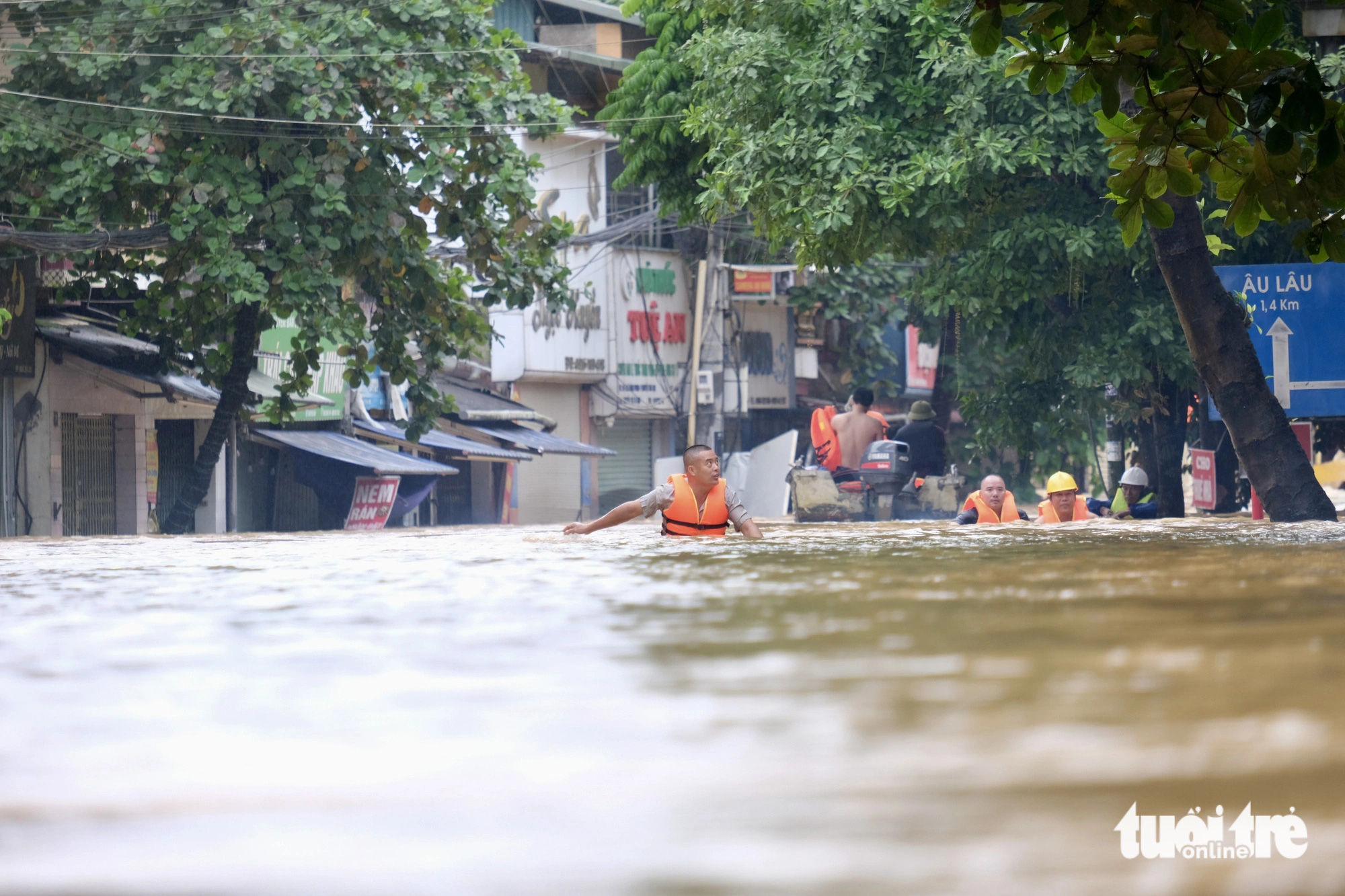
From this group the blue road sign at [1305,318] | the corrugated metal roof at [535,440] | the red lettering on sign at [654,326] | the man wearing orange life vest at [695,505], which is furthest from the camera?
the red lettering on sign at [654,326]

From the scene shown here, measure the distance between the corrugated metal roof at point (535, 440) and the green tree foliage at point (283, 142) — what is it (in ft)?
25.0

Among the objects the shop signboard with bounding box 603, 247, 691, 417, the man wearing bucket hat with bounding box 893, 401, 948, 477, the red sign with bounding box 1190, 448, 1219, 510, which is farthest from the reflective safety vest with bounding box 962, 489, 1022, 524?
the shop signboard with bounding box 603, 247, 691, 417

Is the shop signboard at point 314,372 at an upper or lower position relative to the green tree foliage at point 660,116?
lower

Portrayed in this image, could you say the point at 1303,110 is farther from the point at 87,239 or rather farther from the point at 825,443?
the point at 825,443

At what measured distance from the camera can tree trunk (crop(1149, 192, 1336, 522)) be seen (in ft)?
27.3

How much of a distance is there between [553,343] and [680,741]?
23752 millimetres

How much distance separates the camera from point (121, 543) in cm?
869

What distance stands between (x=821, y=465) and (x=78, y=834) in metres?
14.2

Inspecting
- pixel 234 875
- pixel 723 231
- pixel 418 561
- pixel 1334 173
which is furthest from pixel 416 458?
pixel 234 875

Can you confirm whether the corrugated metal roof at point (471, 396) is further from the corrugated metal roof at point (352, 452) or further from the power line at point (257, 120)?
the power line at point (257, 120)

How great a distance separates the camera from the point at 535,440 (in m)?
23.1

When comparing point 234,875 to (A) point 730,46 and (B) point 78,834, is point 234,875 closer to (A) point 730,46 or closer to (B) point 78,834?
(B) point 78,834

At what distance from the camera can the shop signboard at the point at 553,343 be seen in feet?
81.4

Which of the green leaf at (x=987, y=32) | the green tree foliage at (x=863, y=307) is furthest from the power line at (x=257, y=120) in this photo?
the green tree foliage at (x=863, y=307)
